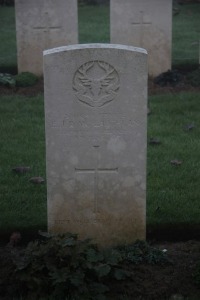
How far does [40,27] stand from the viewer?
39.3 ft

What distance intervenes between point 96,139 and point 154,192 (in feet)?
4.56

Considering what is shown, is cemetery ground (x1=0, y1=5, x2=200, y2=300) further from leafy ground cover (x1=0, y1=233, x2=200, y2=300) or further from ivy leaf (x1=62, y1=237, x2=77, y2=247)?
ivy leaf (x1=62, y1=237, x2=77, y2=247)

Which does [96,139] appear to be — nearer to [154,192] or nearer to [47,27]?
Result: [154,192]

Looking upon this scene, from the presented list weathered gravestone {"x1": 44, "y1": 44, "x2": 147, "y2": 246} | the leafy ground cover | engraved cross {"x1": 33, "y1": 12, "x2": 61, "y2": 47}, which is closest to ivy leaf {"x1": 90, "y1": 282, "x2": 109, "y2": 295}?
the leafy ground cover

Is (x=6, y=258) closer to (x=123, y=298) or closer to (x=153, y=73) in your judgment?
(x=123, y=298)

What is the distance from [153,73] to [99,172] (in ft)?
22.1

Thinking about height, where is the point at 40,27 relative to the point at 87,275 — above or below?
above

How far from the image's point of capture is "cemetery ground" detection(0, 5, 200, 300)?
5.35m

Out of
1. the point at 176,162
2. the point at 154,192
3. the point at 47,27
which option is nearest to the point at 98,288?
the point at 154,192

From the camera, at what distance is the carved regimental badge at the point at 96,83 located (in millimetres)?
5551

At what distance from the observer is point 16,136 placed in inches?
345

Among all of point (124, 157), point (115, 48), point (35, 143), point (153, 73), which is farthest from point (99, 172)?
point (153, 73)

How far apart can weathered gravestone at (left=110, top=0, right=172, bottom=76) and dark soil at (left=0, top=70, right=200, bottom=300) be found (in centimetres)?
618

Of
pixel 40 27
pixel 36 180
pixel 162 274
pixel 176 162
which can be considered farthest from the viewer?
pixel 40 27
